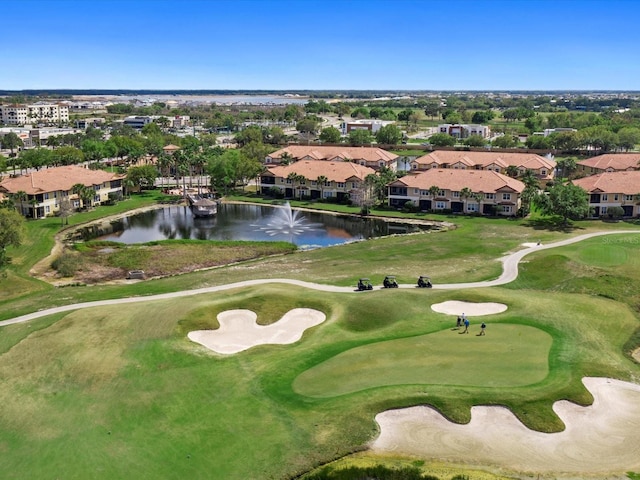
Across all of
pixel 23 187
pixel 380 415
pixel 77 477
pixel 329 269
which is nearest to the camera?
pixel 77 477

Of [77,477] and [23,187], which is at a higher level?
[23,187]

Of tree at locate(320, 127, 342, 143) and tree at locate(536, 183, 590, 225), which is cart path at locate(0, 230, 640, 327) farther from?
tree at locate(320, 127, 342, 143)

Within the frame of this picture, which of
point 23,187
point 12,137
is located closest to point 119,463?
point 23,187

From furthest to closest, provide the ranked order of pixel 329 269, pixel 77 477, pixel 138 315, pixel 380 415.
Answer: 1. pixel 329 269
2. pixel 138 315
3. pixel 380 415
4. pixel 77 477

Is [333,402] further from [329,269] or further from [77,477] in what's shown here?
[329,269]

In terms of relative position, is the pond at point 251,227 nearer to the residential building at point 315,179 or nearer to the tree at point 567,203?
the residential building at point 315,179

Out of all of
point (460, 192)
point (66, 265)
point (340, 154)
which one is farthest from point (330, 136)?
point (66, 265)

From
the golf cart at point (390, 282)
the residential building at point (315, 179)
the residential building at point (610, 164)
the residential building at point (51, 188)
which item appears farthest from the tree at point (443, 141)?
the golf cart at point (390, 282)
